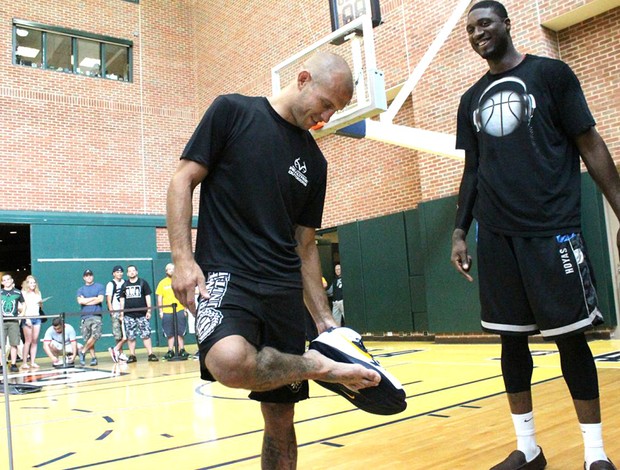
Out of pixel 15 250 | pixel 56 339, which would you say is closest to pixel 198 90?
pixel 56 339

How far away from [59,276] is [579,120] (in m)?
12.6

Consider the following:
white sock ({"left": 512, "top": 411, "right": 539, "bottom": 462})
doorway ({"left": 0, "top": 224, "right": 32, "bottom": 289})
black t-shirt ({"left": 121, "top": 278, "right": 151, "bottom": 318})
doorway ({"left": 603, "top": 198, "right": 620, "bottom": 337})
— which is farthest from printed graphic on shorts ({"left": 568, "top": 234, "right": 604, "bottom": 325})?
doorway ({"left": 0, "top": 224, "right": 32, "bottom": 289})

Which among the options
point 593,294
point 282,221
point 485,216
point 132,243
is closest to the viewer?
point 282,221

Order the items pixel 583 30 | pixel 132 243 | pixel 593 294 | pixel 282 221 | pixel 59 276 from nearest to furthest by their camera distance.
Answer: pixel 282 221, pixel 593 294, pixel 583 30, pixel 59 276, pixel 132 243

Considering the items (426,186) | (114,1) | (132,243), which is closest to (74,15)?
(114,1)

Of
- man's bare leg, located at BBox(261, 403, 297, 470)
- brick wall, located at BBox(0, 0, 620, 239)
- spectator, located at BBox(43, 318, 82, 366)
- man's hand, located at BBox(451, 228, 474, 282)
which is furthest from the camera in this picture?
spectator, located at BBox(43, 318, 82, 366)

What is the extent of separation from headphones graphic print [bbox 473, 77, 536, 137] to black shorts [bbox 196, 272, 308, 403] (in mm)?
1085

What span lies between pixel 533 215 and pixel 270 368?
3.96 ft

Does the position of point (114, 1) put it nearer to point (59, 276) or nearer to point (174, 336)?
point (59, 276)

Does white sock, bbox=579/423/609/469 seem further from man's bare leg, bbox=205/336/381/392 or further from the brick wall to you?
the brick wall

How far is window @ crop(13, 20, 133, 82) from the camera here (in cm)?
1356

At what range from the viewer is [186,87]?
1573cm

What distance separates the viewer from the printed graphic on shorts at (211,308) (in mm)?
1893

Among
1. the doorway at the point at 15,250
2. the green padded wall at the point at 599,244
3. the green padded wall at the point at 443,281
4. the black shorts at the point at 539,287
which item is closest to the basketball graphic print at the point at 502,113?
the black shorts at the point at 539,287
